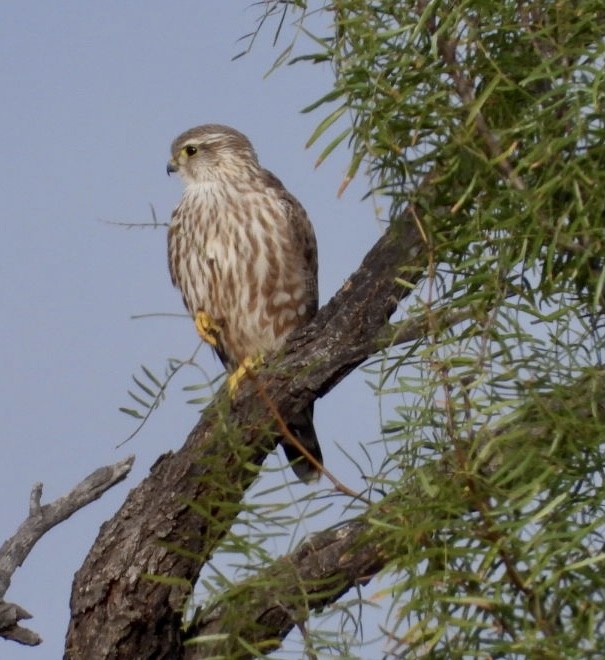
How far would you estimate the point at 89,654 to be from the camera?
4.23 metres

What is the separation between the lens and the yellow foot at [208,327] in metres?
5.52

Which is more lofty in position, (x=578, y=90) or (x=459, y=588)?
(x=578, y=90)

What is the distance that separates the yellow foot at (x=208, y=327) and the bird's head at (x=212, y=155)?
69cm

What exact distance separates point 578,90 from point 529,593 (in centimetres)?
78

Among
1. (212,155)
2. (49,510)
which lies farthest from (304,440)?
(212,155)

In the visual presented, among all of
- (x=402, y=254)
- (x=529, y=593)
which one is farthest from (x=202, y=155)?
(x=529, y=593)

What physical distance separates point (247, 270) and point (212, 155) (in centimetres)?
88

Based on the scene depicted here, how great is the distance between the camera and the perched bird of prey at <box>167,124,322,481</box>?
5.56 m

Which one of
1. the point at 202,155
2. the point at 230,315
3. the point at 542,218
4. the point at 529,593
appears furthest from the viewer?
the point at 202,155

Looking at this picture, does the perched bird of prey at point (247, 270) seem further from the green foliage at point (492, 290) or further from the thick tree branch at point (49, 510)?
the green foliage at point (492, 290)

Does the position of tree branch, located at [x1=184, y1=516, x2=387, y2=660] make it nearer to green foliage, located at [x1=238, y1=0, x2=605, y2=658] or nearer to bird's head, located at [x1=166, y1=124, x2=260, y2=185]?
green foliage, located at [x1=238, y1=0, x2=605, y2=658]

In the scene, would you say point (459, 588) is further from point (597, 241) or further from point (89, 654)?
point (89, 654)

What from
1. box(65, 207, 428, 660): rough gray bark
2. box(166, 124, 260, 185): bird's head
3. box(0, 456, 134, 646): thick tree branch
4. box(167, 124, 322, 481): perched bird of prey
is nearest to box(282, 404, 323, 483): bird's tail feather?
box(167, 124, 322, 481): perched bird of prey

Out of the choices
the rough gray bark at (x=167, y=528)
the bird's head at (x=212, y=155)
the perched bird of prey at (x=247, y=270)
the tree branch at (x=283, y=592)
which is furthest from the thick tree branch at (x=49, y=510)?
the bird's head at (x=212, y=155)
